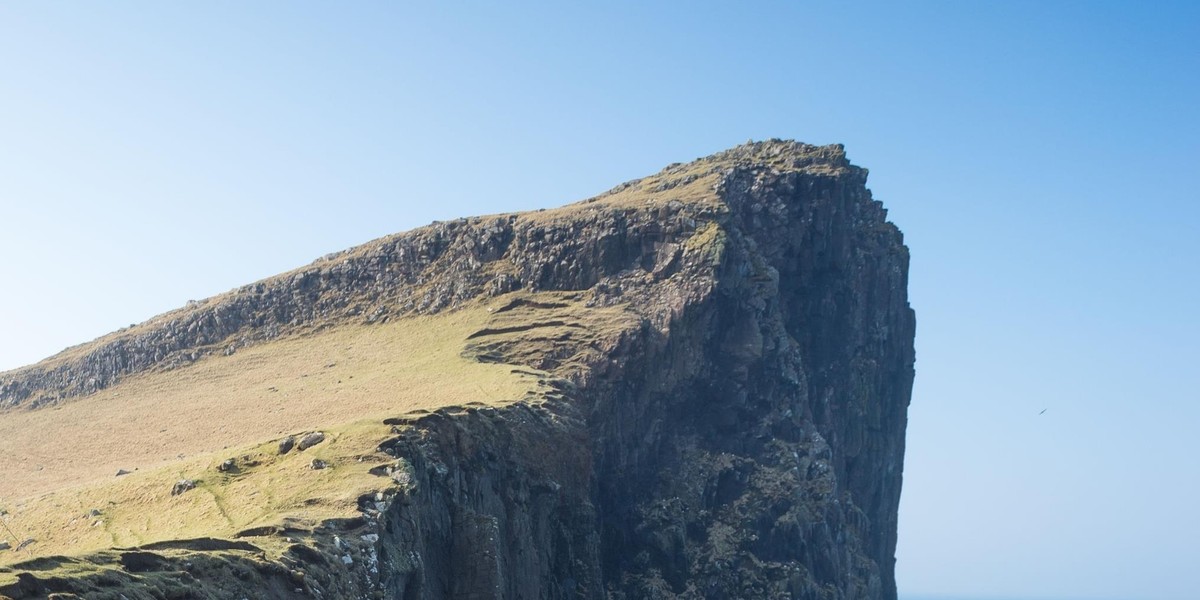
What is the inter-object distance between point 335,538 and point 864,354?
93437 millimetres

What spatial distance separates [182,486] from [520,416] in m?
26.2

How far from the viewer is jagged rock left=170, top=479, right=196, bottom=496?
70.0 metres

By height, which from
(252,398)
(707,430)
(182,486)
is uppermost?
(252,398)

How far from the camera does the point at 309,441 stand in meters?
74.4

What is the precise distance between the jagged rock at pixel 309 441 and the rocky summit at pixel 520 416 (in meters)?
0.15

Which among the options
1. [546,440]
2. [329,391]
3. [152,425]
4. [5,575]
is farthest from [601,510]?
[5,575]

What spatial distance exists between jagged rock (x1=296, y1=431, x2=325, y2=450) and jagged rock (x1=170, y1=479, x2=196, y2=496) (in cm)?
656

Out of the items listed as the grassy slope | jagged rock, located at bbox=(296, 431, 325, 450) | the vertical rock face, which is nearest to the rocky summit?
jagged rock, located at bbox=(296, 431, 325, 450)

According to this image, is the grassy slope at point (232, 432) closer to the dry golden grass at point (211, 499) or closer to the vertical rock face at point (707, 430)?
the dry golden grass at point (211, 499)

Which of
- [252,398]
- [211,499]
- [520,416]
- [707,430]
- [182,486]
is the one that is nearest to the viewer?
[211,499]

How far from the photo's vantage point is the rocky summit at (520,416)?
6489cm

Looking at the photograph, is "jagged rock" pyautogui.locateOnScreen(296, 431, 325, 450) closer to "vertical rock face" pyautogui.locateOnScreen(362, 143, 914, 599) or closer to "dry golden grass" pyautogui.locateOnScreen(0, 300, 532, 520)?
"vertical rock face" pyautogui.locateOnScreen(362, 143, 914, 599)

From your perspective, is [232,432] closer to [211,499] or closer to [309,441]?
[309,441]

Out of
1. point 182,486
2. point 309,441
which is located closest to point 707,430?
point 309,441
